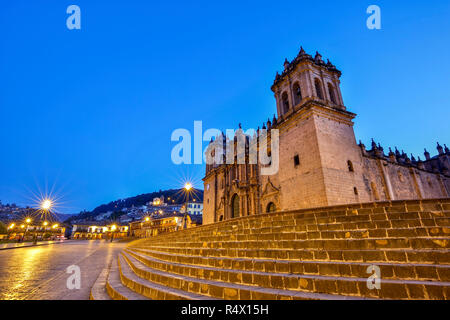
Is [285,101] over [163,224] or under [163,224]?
over

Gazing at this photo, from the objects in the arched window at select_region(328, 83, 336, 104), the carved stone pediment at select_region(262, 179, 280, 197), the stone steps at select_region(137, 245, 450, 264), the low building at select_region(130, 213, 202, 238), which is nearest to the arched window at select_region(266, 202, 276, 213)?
the carved stone pediment at select_region(262, 179, 280, 197)

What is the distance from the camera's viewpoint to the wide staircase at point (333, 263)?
324 centimetres

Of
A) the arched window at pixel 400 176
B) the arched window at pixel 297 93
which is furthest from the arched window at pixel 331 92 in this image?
the arched window at pixel 400 176

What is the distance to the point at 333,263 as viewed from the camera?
12.7ft

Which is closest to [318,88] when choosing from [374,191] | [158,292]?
[374,191]

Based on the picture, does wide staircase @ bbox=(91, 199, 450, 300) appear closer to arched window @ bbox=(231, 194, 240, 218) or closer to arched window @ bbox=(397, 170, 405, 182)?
arched window @ bbox=(231, 194, 240, 218)

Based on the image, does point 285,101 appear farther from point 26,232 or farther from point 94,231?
point 94,231

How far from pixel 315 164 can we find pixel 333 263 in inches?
526

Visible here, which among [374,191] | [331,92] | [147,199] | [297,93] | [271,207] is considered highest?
[147,199]

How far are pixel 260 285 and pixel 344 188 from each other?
579 inches

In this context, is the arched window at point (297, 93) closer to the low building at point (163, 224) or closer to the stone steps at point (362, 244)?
the stone steps at point (362, 244)

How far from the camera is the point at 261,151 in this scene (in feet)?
79.0
